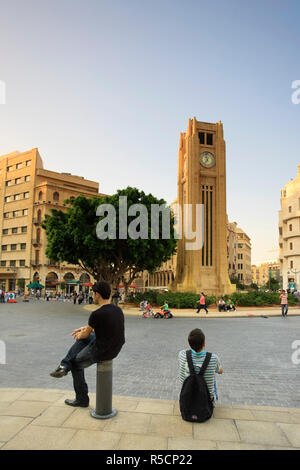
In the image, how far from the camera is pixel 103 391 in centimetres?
441

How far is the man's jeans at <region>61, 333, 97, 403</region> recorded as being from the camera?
15.0 ft

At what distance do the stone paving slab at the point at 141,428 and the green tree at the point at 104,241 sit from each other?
21.1 m

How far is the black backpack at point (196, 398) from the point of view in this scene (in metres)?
4.31

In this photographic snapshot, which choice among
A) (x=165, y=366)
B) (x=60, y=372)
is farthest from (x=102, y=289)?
(x=165, y=366)

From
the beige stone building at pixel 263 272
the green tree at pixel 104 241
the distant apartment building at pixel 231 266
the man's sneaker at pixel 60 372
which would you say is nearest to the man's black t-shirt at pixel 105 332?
the man's sneaker at pixel 60 372

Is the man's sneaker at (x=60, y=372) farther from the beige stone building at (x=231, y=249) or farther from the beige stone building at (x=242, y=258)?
the beige stone building at (x=242, y=258)

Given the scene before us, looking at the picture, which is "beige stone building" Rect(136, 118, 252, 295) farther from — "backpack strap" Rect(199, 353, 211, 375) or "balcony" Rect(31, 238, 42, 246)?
"backpack strap" Rect(199, 353, 211, 375)

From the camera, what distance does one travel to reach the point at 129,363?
823 cm

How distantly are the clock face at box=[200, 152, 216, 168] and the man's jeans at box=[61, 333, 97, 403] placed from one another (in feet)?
131

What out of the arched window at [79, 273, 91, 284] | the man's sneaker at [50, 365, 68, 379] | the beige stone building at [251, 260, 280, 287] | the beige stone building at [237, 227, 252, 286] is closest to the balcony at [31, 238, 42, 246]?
the arched window at [79, 273, 91, 284]

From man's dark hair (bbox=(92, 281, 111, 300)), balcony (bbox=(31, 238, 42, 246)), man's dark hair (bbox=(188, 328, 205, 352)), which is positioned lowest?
man's dark hair (bbox=(188, 328, 205, 352))
